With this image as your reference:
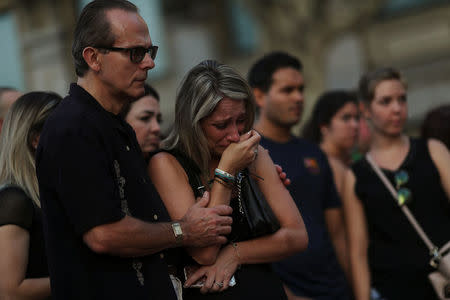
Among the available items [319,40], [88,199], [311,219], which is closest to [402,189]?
[311,219]

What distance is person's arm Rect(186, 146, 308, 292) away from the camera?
299cm

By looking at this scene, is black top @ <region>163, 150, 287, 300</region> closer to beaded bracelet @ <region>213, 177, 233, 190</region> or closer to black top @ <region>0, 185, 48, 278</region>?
beaded bracelet @ <region>213, 177, 233, 190</region>

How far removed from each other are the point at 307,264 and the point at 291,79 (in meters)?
1.42

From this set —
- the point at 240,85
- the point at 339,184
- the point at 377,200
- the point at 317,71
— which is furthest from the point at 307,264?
the point at 317,71

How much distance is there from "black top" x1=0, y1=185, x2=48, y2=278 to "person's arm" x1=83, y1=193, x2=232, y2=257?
2.50 feet

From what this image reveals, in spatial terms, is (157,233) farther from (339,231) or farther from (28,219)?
(339,231)

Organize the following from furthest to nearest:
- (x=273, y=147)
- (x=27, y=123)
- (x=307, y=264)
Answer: (x=273, y=147)
(x=307, y=264)
(x=27, y=123)

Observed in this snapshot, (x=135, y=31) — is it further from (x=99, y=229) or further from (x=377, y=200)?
(x=377, y=200)

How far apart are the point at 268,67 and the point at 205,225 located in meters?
2.55

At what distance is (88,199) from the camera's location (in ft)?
8.41

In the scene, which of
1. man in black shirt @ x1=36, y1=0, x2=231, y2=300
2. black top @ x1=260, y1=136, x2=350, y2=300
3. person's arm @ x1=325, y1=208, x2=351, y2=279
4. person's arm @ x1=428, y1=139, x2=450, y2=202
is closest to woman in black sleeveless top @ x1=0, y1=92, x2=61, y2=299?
man in black shirt @ x1=36, y1=0, x2=231, y2=300

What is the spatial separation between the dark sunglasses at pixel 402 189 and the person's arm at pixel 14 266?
2434 millimetres

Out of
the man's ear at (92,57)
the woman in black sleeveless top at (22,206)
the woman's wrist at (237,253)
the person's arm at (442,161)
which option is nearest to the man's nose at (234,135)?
the woman's wrist at (237,253)

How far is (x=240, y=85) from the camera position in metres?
3.18
